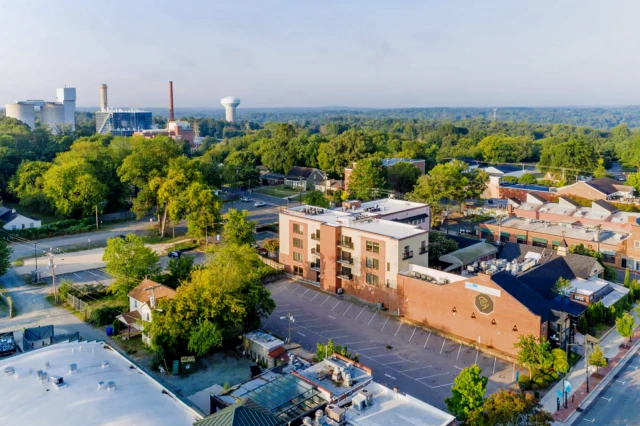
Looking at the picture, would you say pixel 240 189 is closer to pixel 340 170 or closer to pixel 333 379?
pixel 340 170

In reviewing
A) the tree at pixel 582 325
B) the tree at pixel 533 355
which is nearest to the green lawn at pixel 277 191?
the tree at pixel 582 325

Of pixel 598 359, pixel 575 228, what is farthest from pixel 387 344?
pixel 575 228

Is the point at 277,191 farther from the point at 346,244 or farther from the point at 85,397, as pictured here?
the point at 85,397

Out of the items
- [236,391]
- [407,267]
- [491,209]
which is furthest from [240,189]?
[236,391]

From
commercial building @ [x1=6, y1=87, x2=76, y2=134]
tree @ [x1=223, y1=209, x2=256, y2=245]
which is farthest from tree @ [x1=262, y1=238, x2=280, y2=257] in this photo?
commercial building @ [x1=6, y1=87, x2=76, y2=134]

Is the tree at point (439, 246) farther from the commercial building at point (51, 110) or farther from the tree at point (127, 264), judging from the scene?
the commercial building at point (51, 110)

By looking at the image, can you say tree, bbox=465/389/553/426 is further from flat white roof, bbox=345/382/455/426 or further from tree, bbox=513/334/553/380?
tree, bbox=513/334/553/380
